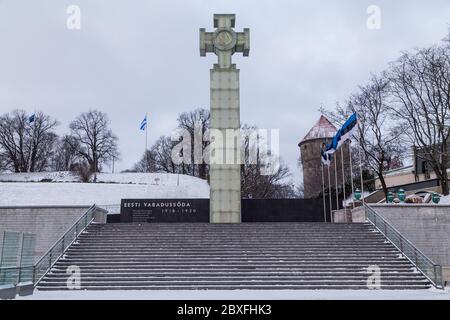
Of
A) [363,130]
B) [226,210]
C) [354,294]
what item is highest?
→ [363,130]

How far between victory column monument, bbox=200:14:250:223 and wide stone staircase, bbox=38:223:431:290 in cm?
383

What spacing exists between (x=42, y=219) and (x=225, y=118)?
11248 millimetres

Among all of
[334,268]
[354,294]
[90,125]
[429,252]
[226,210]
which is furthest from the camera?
[90,125]

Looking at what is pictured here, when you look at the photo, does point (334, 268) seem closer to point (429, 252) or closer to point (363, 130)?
point (429, 252)

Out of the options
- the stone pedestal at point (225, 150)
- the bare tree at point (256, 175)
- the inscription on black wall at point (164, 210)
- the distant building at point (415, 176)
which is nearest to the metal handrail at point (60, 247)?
the inscription on black wall at point (164, 210)

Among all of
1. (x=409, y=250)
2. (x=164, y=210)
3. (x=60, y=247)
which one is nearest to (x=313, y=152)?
(x=164, y=210)

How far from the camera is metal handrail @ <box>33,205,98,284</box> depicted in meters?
16.4

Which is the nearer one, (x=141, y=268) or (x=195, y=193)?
(x=141, y=268)

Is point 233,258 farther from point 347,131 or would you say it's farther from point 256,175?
point 256,175

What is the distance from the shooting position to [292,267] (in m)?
17.3

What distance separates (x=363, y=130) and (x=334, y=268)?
18.5 m

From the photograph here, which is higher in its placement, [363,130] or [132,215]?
[363,130]

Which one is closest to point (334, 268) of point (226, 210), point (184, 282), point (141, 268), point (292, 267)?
point (292, 267)

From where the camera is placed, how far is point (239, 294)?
14141 mm
